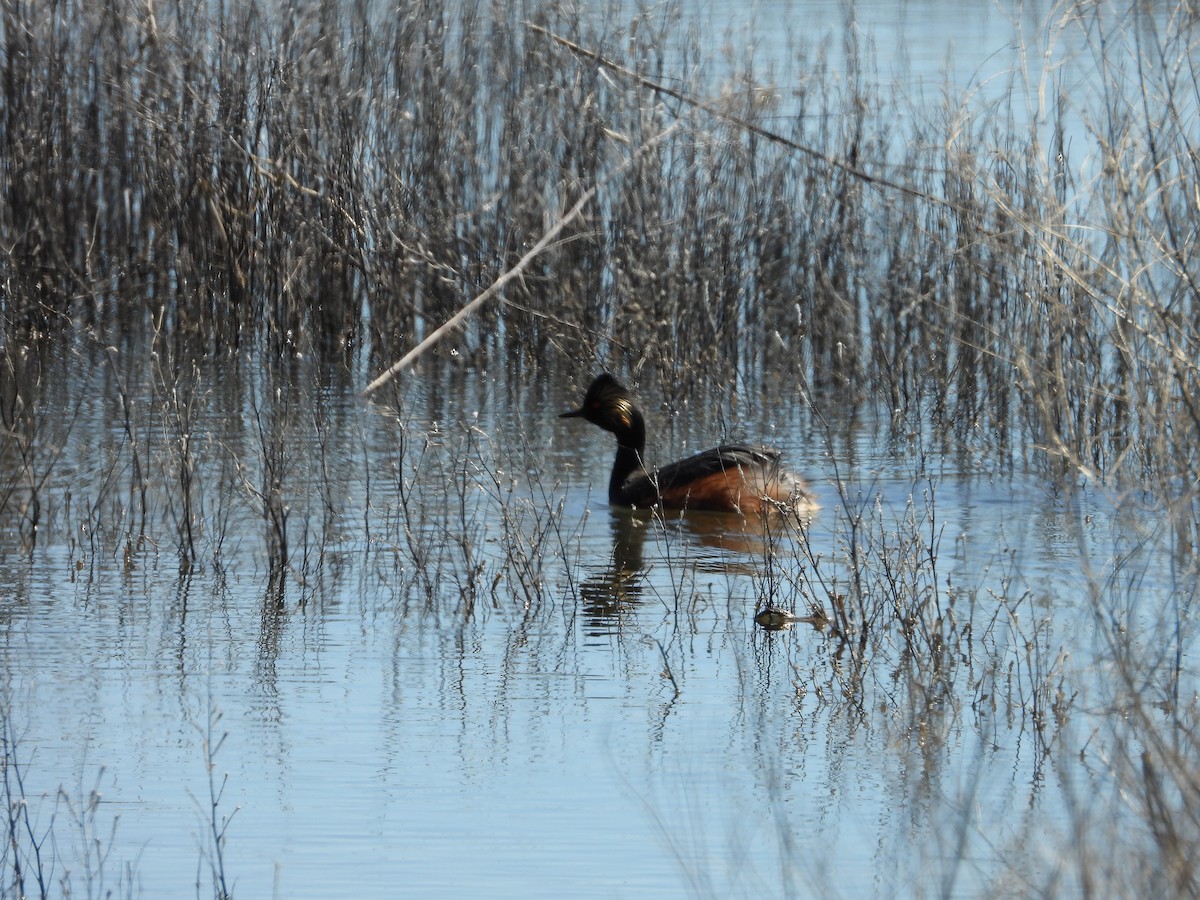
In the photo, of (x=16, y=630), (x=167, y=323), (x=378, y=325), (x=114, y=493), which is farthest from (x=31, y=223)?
(x=16, y=630)

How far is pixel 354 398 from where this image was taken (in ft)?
43.1

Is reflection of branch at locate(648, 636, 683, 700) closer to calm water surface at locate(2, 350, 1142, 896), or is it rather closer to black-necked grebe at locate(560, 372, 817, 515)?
calm water surface at locate(2, 350, 1142, 896)

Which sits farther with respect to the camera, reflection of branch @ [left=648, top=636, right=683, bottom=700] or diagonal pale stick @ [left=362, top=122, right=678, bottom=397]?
diagonal pale stick @ [left=362, top=122, right=678, bottom=397]

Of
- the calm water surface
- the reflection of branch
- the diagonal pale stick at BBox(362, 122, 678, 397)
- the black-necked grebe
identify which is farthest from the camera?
the black-necked grebe

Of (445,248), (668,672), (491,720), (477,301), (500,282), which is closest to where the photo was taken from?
(491,720)

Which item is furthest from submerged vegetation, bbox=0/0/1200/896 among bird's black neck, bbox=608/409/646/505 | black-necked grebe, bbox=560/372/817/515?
bird's black neck, bbox=608/409/646/505

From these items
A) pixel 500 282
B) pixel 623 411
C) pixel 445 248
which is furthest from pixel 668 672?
pixel 445 248

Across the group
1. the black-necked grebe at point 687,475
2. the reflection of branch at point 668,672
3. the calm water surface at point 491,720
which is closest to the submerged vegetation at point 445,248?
the black-necked grebe at point 687,475

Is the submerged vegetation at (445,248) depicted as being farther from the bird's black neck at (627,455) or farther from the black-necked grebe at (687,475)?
the bird's black neck at (627,455)

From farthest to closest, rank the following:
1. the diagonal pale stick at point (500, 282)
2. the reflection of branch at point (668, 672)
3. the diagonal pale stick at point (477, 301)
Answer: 1. the diagonal pale stick at point (477, 301)
2. the diagonal pale stick at point (500, 282)
3. the reflection of branch at point (668, 672)

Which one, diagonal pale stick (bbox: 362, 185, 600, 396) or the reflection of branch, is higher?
diagonal pale stick (bbox: 362, 185, 600, 396)

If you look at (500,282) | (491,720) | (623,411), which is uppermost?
(500,282)

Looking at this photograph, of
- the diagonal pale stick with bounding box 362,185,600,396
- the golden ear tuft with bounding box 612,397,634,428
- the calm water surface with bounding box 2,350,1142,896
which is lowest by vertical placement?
the calm water surface with bounding box 2,350,1142,896

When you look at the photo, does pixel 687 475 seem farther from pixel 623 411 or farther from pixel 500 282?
pixel 500 282
